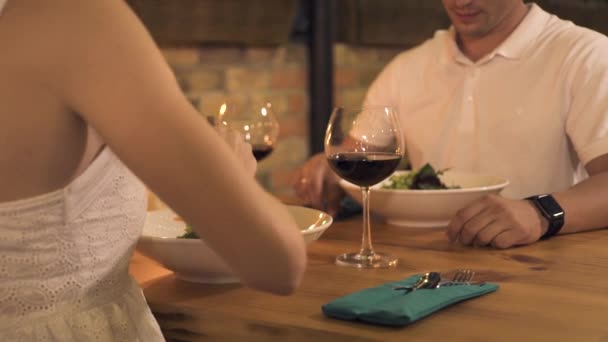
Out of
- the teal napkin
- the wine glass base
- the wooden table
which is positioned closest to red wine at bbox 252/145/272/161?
the wooden table

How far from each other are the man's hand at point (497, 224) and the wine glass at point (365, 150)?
0.50ft

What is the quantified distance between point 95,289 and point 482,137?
4.49 ft

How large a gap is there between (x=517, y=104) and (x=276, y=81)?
1.49 metres

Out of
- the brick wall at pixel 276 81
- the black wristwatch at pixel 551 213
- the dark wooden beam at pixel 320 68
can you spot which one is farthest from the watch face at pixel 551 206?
the dark wooden beam at pixel 320 68

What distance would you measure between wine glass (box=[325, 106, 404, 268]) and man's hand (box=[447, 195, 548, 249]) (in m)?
0.15

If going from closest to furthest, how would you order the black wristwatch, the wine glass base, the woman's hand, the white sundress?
the white sundress
the woman's hand
the wine glass base
the black wristwatch

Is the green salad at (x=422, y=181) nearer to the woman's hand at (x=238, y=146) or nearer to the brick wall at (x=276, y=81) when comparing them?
the woman's hand at (x=238, y=146)

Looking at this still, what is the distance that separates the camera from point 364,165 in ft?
4.61

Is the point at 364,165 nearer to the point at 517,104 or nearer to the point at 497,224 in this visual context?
the point at 497,224

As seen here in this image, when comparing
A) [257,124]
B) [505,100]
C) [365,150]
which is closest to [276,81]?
[505,100]

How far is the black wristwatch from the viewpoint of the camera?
1.55 m

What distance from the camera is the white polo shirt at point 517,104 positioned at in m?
2.00

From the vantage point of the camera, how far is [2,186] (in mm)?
945

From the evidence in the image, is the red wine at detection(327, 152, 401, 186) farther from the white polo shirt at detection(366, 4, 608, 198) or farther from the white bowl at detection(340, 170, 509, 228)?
the white polo shirt at detection(366, 4, 608, 198)
